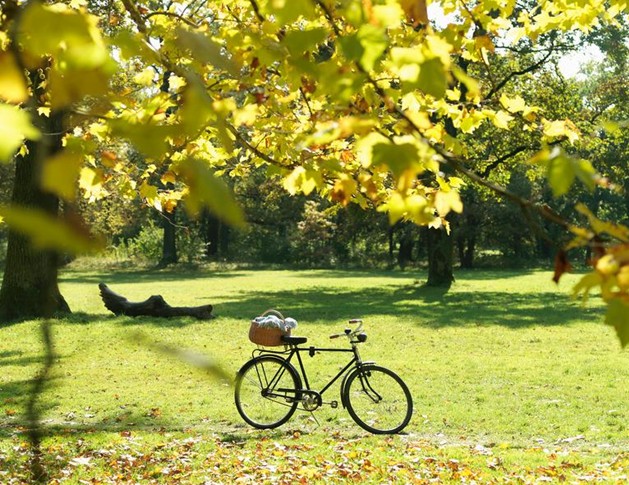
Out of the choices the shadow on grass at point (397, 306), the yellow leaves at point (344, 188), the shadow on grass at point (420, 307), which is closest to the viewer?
the yellow leaves at point (344, 188)

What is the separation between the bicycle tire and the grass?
7.5 inches

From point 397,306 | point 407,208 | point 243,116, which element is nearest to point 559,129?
point 243,116

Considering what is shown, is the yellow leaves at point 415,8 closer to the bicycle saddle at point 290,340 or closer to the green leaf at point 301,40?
the green leaf at point 301,40

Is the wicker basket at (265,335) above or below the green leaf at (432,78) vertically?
below

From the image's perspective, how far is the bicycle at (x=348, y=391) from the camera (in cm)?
818

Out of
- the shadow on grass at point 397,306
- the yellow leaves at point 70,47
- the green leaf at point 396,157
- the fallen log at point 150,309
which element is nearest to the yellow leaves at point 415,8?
the green leaf at point 396,157

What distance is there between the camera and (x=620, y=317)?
163 cm

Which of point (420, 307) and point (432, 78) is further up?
point (432, 78)

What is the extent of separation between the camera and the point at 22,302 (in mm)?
16781

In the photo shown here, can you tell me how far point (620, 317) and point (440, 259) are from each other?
25.5 metres

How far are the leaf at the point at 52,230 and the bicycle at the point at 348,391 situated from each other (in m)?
7.16

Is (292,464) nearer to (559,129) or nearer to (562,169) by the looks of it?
(559,129)

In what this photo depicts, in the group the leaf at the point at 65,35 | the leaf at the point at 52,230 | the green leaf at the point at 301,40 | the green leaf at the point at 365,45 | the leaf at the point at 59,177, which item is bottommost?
the leaf at the point at 52,230

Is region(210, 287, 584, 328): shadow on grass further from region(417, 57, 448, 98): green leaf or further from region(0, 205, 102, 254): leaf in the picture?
region(0, 205, 102, 254): leaf
